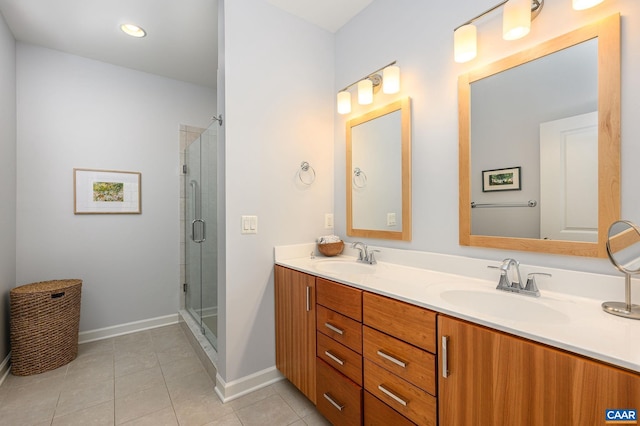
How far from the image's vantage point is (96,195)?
272cm

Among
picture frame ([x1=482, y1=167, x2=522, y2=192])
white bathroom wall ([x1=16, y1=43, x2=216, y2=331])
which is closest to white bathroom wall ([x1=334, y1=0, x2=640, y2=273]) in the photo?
picture frame ([x1=482, y1=167, x2=522, y2=192])

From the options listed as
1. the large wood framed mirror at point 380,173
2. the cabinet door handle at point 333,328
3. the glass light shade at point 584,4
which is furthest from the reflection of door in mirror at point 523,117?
the cabinet door handle at point 333,328

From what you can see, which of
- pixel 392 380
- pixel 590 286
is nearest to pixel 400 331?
pixel 392 380

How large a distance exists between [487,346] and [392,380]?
47 centimetres

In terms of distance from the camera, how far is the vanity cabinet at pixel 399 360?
104 centimetres

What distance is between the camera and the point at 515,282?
1.24 m

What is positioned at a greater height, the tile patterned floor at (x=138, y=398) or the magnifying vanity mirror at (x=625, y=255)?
the magnifying vanity mirror at (x=625, y=255)

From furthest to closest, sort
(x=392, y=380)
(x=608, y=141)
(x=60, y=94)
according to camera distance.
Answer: (x=60, y=94) → (x=392, y=380) → (x=608, y=141)

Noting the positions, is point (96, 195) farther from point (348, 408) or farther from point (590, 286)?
point (590, 286)

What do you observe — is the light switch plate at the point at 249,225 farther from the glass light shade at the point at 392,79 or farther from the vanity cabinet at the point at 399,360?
the glass light shade at the point at 392,79

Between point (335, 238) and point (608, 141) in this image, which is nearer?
point (608, 141)

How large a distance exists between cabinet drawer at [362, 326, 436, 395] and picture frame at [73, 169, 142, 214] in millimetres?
2724

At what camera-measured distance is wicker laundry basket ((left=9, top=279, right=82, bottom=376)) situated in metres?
2.08

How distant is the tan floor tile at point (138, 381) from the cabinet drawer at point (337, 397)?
47.1 inches
